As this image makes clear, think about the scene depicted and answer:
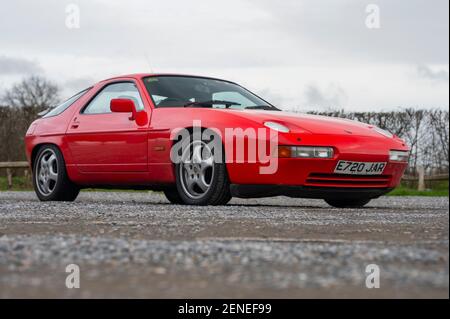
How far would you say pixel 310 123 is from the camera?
733 cm

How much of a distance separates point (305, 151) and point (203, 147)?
0.99 meters

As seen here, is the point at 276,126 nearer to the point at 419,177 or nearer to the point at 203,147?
the point at 203,147

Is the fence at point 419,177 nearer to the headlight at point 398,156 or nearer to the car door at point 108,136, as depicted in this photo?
the car door at point 108,136

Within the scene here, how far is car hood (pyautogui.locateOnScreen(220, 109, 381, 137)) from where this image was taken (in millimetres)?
7176

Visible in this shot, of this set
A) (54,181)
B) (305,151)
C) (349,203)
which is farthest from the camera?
(54,181)

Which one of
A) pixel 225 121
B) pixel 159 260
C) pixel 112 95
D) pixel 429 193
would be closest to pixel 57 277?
pixel 159 260

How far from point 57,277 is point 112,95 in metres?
6.14

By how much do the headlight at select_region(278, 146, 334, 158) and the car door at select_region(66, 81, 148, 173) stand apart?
1.60m

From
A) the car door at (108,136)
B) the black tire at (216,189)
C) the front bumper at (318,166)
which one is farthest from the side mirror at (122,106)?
the front bumper at (318,166)

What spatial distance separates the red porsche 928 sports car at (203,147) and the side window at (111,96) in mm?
13

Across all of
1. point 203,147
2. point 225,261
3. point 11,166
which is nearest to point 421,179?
point 11,166

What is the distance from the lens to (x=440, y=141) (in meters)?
16.3

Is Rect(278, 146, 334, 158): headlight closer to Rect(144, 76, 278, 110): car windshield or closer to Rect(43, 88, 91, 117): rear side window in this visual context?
Rect(144, 76, 278, 110): car windshield

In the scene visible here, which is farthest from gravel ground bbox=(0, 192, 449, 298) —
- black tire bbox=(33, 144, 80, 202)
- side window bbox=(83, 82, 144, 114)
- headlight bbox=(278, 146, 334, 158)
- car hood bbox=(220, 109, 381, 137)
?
black tire bbox=(33, 144, 80, 202)
